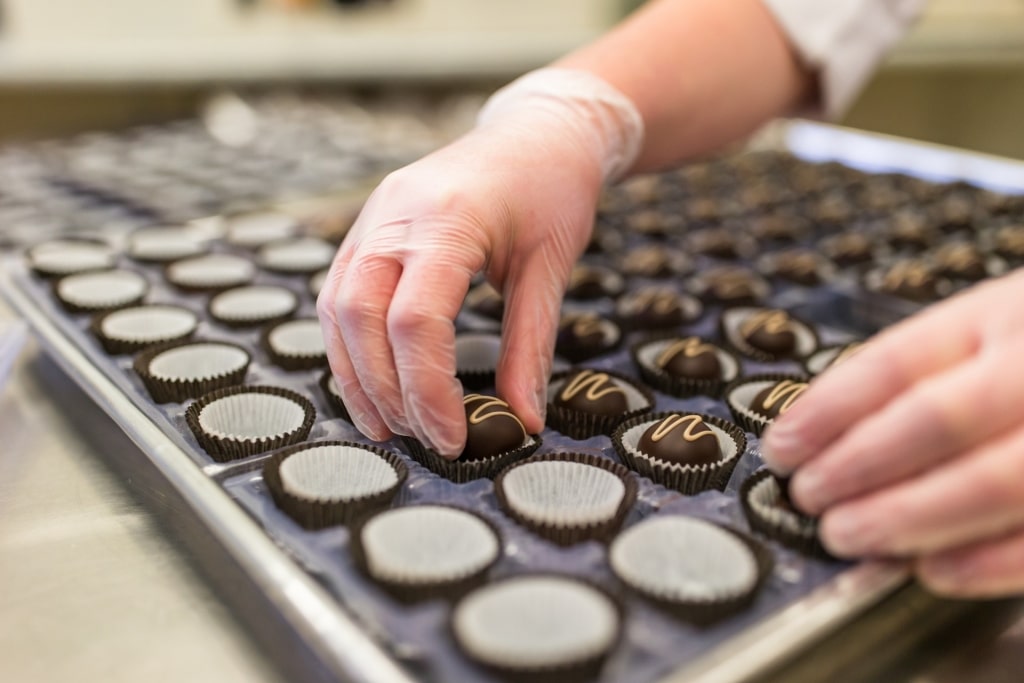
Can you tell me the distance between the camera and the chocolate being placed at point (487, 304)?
62.7 inches

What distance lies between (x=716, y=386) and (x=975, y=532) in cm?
54

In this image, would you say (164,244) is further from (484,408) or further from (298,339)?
(484,408)

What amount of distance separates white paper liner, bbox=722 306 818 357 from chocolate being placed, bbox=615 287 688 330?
8 centimetres

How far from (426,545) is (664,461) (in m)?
0.31

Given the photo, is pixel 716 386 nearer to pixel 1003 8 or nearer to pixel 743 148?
pixel 743 148

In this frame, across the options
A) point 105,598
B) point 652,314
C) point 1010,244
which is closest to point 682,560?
point 105,598

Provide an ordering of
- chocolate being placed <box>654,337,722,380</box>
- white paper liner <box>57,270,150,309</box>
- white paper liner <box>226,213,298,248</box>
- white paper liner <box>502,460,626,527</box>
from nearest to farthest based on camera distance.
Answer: white paper liner <box>502,460,626,527</box> → chocolate being placed <box>654,337,722,380</box> → white paper liner <box>57,270,150,309</box> → white paper liner <box>226,213,298,248</box>

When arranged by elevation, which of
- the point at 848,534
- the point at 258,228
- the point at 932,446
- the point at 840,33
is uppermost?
the point at 840,33

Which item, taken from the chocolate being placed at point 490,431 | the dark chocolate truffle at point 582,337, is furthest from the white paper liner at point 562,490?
the dark chocolate truffle at point 582,337

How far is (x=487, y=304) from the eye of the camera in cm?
161

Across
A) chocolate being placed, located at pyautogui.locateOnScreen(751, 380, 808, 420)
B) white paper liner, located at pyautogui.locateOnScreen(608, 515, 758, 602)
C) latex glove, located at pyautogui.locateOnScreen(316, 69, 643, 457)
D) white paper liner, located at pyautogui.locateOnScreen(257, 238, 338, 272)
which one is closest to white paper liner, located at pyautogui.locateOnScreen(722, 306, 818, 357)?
chocolate being placed, located at pyautogui.locateOnScreen(751, 380, 808, 420)

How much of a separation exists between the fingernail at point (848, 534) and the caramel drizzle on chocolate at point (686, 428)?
235 millimetres

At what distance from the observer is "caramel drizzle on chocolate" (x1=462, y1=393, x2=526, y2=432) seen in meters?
1.10

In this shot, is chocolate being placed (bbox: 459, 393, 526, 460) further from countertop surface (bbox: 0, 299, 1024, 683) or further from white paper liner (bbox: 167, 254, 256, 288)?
white paper liner (bbox: 167, 254, 256, 288)
